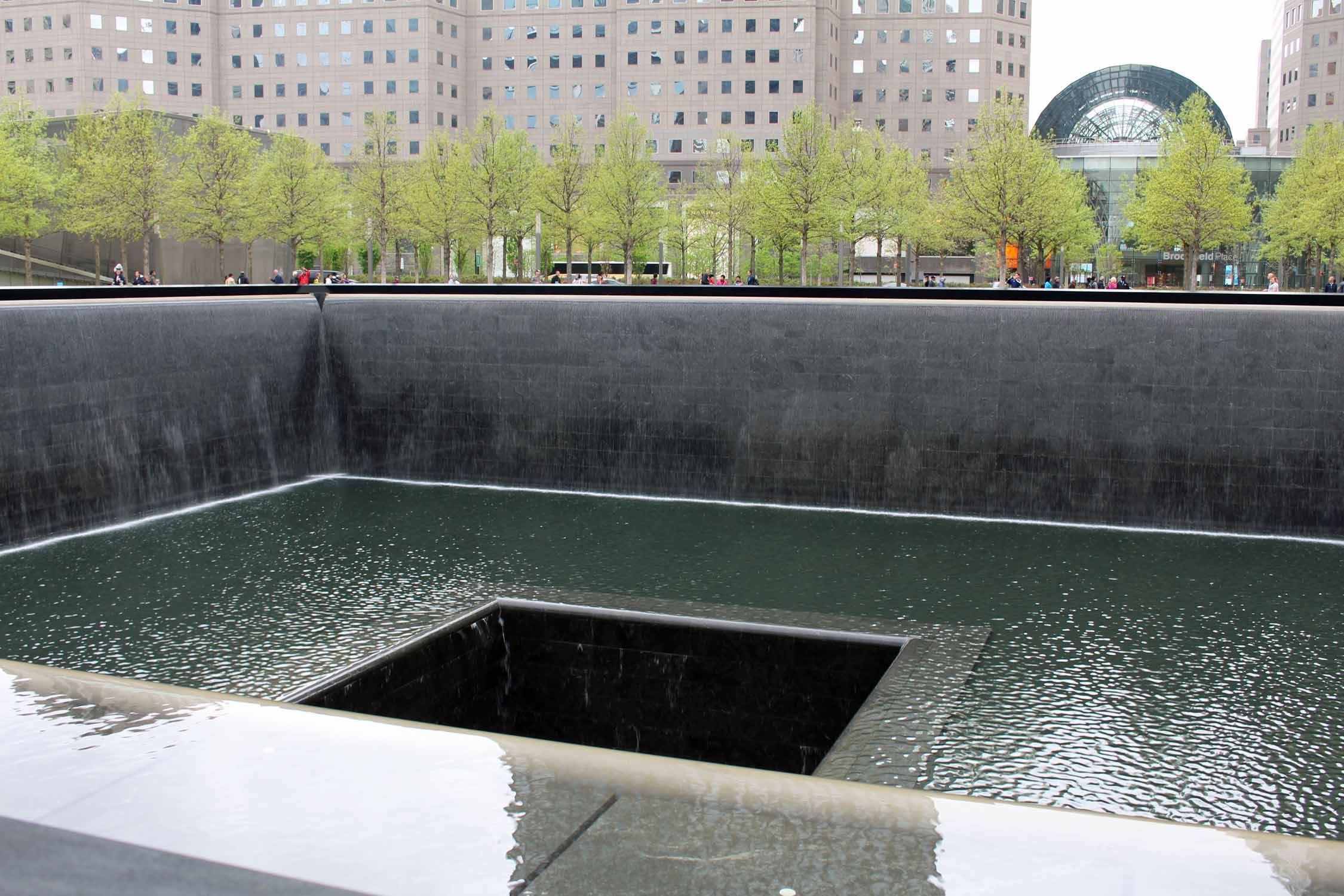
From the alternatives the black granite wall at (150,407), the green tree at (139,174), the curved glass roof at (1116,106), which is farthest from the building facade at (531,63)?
the black granite wall at (150,407)

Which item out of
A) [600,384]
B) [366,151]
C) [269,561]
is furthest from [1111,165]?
[269,561]

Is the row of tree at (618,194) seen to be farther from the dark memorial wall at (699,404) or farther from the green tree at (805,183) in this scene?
the dark memorial wall at (699,404)

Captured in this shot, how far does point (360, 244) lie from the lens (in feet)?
227

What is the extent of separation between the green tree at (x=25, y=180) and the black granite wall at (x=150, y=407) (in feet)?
94.3

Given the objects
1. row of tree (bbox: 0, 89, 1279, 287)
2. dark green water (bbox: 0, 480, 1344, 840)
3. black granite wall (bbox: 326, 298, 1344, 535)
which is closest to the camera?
dark green water (bbox: 0, 480, 1344, 840)

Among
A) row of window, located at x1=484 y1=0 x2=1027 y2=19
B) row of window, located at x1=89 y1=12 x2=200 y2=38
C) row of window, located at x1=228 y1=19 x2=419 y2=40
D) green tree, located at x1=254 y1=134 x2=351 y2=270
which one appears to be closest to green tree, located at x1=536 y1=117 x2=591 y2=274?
green tree, located at x1=254 y1=134 x2=351 y2=270

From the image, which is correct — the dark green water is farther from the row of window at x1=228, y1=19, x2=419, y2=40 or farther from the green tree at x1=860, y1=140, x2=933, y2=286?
the row of window at x1=228, y1=19, x2=419, y2=40

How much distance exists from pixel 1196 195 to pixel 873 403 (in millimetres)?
30342

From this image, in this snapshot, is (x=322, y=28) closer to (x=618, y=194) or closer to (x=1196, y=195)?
(x=618, y=194)

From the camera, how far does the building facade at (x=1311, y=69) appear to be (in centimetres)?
8225

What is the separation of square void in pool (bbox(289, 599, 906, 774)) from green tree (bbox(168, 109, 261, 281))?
4008 centimetres

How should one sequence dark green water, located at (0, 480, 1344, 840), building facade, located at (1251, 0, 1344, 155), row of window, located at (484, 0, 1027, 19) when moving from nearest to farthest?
dark green water, located at (0, 480, 1344, 840)
row of window, located at (484, 0, 1027, 19)
building facade, located at (1251, 0, 1344, 155)

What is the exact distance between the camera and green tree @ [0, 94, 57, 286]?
41.2m

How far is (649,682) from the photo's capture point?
31.4 ft
